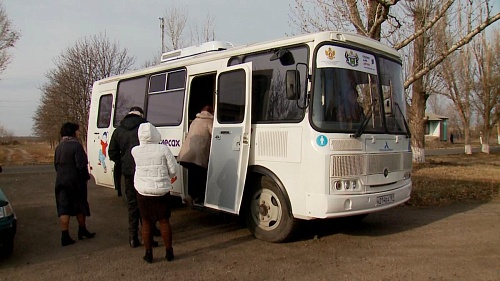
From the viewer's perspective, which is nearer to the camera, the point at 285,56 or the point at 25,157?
the point at 285,56

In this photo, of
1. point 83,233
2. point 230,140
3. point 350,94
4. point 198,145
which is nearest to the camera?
point 350,94

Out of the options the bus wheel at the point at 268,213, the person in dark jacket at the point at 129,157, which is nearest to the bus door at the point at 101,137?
the person in dark jacket at the point at 129,157

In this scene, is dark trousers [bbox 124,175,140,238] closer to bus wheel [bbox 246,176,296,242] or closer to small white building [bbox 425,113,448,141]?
bus wheel [bbox 246,176,296,242]

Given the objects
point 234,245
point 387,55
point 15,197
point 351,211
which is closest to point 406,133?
point 387,55

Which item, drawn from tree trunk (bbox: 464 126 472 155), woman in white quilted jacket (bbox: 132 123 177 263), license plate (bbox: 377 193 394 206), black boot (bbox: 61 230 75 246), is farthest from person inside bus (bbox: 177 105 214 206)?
tree trunk (bbox: 464 126 472 155)

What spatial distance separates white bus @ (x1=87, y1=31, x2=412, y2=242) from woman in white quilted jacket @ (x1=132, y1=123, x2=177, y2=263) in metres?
1.22

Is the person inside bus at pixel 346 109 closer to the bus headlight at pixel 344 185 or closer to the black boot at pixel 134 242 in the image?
the bus headlight at pixel 344 185

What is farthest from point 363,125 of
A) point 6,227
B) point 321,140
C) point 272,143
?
point 6,227

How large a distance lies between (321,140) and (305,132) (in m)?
0.26

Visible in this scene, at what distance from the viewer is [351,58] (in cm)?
581

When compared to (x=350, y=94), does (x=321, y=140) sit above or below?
below

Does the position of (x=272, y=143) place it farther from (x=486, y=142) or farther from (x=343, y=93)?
(x=486, y=142)

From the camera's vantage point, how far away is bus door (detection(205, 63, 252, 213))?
611 cm

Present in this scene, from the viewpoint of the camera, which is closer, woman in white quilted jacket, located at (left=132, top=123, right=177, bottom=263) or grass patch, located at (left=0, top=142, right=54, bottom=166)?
woman in white quilted jacket, located at (left=132, top=123, right=177, bottom=263)
